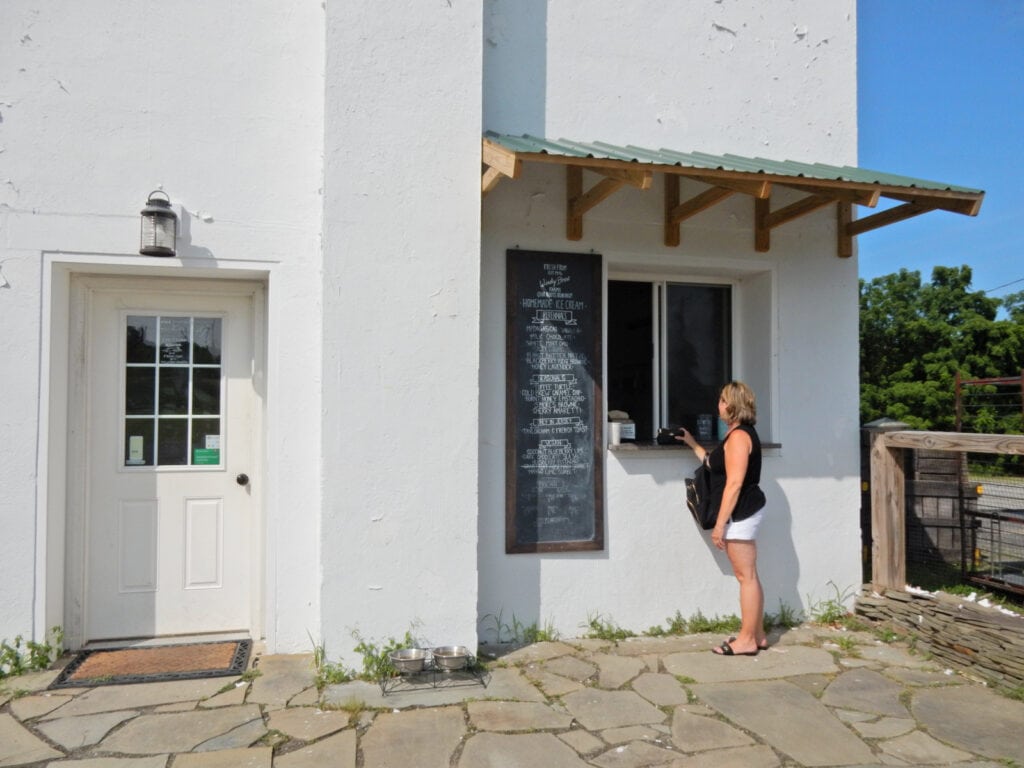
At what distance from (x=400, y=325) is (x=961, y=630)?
3.73 meters

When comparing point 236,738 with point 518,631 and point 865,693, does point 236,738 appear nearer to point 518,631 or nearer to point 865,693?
point 518,631

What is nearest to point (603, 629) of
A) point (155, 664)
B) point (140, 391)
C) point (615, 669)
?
point (615, 669)

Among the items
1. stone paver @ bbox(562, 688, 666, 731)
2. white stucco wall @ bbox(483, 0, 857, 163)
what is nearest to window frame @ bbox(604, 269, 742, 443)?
white stucco wall @ bbox(483, 0, 857, 163)

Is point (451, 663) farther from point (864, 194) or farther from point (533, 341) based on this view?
point (864, 194)

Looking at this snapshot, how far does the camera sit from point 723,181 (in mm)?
4254

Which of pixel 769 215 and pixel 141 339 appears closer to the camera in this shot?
pixel 141 339

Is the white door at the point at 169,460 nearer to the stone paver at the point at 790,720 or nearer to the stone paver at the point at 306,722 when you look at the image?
the stone paver at the point at 306,722

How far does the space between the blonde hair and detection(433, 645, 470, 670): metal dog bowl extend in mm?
2123

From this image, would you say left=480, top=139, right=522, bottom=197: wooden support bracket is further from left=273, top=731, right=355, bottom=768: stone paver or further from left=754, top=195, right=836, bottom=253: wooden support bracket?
left=273, top=731, right=355, bottom=768: stone paver

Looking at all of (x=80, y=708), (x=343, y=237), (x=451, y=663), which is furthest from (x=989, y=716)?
(x=80, y=708)

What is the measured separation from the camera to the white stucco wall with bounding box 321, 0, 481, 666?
4.10 m

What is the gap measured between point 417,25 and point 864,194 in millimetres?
2808

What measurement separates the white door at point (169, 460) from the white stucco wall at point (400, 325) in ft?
3.08

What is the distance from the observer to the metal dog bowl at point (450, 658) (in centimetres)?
405
